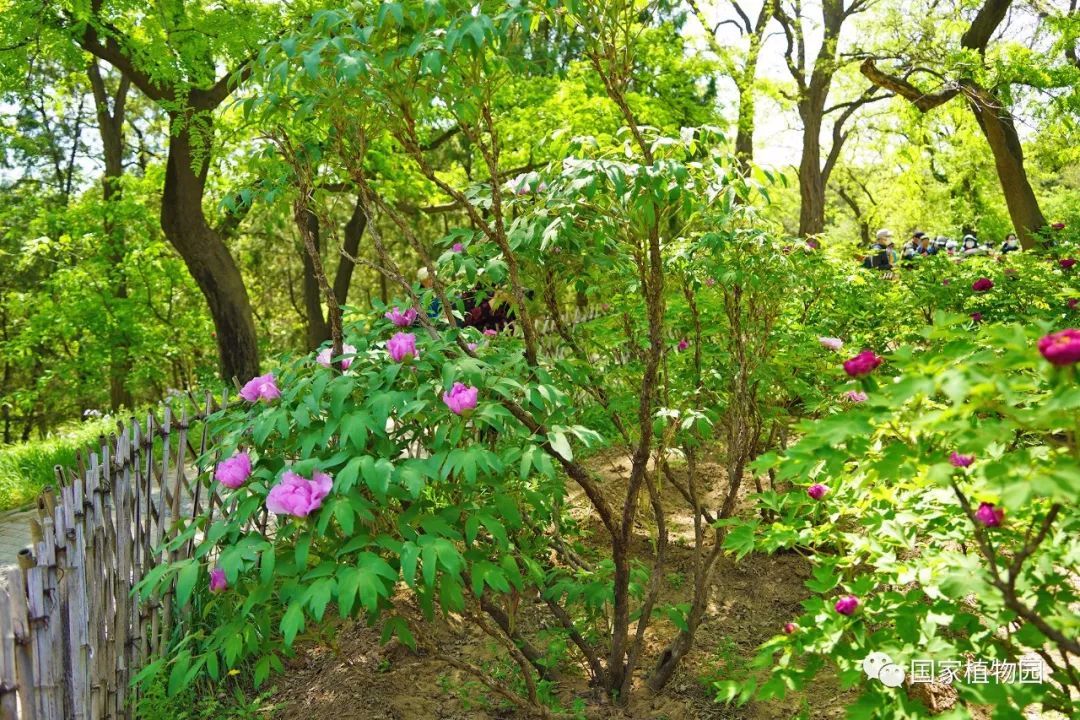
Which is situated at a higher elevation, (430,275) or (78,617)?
(430,275)

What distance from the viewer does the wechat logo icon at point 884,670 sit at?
183cm

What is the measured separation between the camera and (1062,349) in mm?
1319

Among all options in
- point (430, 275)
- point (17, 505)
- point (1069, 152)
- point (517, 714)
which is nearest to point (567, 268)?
point (430, 275)

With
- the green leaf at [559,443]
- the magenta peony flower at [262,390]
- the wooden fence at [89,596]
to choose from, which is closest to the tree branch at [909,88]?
the wooden fence at [89,596]

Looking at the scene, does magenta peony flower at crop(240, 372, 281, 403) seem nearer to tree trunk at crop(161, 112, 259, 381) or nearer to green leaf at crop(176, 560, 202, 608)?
green leaf at crop(176, 560, 202, 608)

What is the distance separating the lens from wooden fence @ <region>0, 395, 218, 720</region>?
215cm

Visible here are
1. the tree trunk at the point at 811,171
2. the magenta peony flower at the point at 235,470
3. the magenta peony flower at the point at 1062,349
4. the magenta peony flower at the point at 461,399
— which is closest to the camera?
the magenta peony flower at the point at 1062,349

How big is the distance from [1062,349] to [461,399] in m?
1.33

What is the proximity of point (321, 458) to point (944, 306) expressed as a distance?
195 inches

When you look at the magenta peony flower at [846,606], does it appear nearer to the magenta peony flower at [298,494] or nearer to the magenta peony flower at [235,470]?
the magenta peony flower at [298,494]

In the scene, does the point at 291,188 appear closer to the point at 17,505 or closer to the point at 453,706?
the point at 453,706

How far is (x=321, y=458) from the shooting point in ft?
7.33

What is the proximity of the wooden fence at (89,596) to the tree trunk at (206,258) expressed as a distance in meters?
5.54

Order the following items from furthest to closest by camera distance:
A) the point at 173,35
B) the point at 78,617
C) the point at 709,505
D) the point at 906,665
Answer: the point at 173,35 → the point at 709,505 → the point at 78,617 → the point at 906,665
